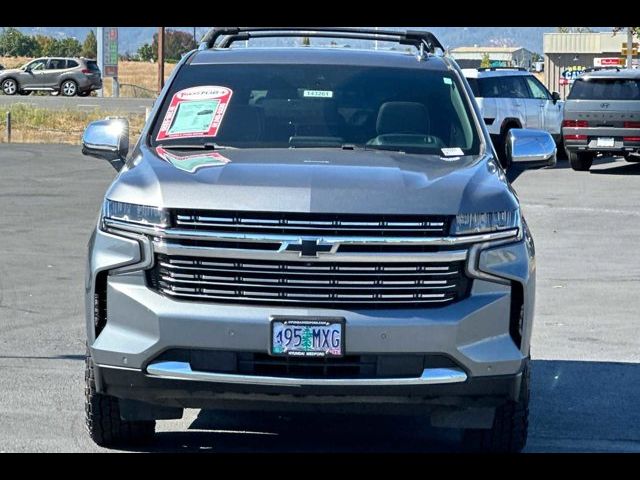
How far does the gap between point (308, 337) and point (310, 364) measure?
0.39 ft

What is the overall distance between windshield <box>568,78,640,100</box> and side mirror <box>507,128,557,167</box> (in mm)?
18916

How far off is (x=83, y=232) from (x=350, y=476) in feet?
32.0

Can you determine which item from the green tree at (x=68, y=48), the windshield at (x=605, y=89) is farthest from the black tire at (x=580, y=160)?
the green tree at (x=68, y=48)

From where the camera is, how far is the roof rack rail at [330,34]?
26.3 feet

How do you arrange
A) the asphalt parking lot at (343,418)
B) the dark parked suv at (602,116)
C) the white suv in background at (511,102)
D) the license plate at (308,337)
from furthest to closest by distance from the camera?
the white suv in background at (511,102) < the dark parked suv at (602,116) < the asphalt parking lot at (343,418) < the license plate at (308,337)

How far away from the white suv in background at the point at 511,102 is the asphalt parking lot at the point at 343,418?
797 centimetres

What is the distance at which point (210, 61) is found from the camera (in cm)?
763

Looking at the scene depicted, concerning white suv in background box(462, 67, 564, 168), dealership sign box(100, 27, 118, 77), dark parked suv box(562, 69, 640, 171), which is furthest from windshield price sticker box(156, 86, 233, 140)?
dealership sign box(100, 27, 118, 77)

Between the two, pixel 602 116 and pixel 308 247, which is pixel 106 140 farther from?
pixel 602 116

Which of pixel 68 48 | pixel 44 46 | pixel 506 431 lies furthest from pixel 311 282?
pixel 44 46

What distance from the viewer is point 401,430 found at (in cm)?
718

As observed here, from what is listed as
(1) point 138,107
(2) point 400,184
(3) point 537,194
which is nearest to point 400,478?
(2) point 400,184

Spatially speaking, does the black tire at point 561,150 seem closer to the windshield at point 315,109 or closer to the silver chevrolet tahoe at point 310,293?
the windshield at point 315,109

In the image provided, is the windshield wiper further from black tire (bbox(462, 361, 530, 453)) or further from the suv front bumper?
black tire (bbox(462, 361, 530, 453))
